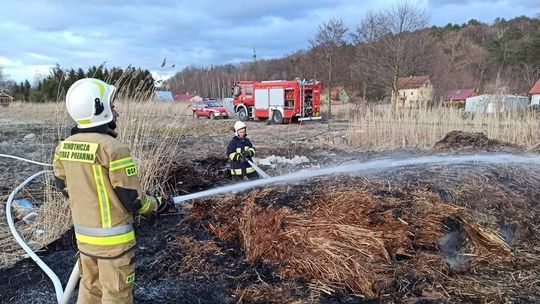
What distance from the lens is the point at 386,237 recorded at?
3.71 m

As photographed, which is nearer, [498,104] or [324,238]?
[324,238]

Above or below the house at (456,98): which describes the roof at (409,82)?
above

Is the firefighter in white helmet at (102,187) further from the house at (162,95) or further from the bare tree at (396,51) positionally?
the bare tree at (396,51)

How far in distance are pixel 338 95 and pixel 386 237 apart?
33.6 metres

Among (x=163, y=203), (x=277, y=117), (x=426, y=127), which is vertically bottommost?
(x=277, y=117)

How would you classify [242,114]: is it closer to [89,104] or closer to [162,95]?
[162,95]

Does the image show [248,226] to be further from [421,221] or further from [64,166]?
[64,166]

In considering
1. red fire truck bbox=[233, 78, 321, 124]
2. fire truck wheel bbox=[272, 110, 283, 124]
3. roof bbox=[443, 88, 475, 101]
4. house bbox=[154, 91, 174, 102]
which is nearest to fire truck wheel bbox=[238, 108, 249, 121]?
red fire truck bbox=[233, 78, 321, 124]

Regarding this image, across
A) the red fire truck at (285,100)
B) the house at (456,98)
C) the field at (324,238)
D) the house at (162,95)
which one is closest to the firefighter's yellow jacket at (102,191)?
the field at (324,238)

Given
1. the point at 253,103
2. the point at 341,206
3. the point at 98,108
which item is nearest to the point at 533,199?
the point at 341,206

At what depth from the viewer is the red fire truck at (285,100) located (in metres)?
23.8

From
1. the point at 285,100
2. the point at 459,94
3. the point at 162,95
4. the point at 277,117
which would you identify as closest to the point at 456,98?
the point at 459,94

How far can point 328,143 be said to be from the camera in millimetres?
13391

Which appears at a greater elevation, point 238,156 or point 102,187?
point 102,187
